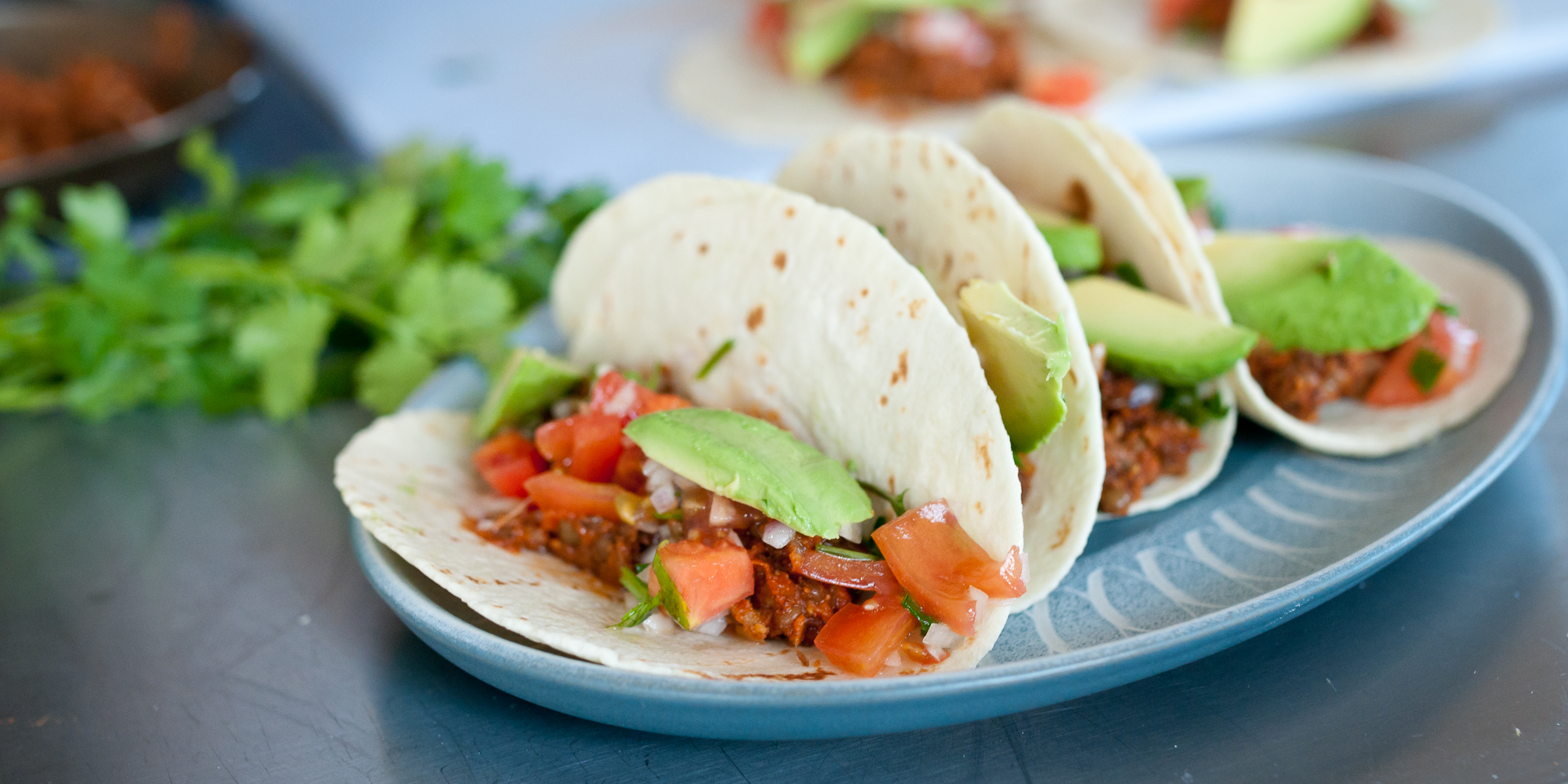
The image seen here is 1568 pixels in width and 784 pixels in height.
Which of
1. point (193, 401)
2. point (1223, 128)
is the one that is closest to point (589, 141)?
point (193, 401)

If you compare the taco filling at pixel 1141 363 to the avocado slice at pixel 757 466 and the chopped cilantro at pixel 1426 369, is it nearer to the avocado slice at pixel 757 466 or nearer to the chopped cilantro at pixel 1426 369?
the chopped cilantro at pixel 1426 369

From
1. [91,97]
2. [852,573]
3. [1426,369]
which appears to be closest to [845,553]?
[852,573]

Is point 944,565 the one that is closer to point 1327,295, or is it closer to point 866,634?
point 866,634

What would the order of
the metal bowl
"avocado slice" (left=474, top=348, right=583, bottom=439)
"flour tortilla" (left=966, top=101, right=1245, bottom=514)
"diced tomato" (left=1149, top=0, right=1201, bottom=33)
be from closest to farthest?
"flour tortilla" (left=966, top=101, right=1245, bottom=514) → "avocado slice" (left=474, top=348, right=583, bottom=439) → the metal bowl → "diced tomato" (left=1149, top=0, right=1201, bottom=33)

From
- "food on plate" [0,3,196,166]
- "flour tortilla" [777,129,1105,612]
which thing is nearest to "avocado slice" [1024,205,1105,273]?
"flour tortilla" [777,129,1105,612]

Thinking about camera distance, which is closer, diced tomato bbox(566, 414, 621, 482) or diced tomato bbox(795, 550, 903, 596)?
diced tomato bbox(795, 550, 903, 596)

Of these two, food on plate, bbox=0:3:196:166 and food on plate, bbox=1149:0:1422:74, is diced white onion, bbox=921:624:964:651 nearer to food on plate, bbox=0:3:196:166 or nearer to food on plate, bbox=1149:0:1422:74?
food on plate, bbox=1149:0:1422:74
